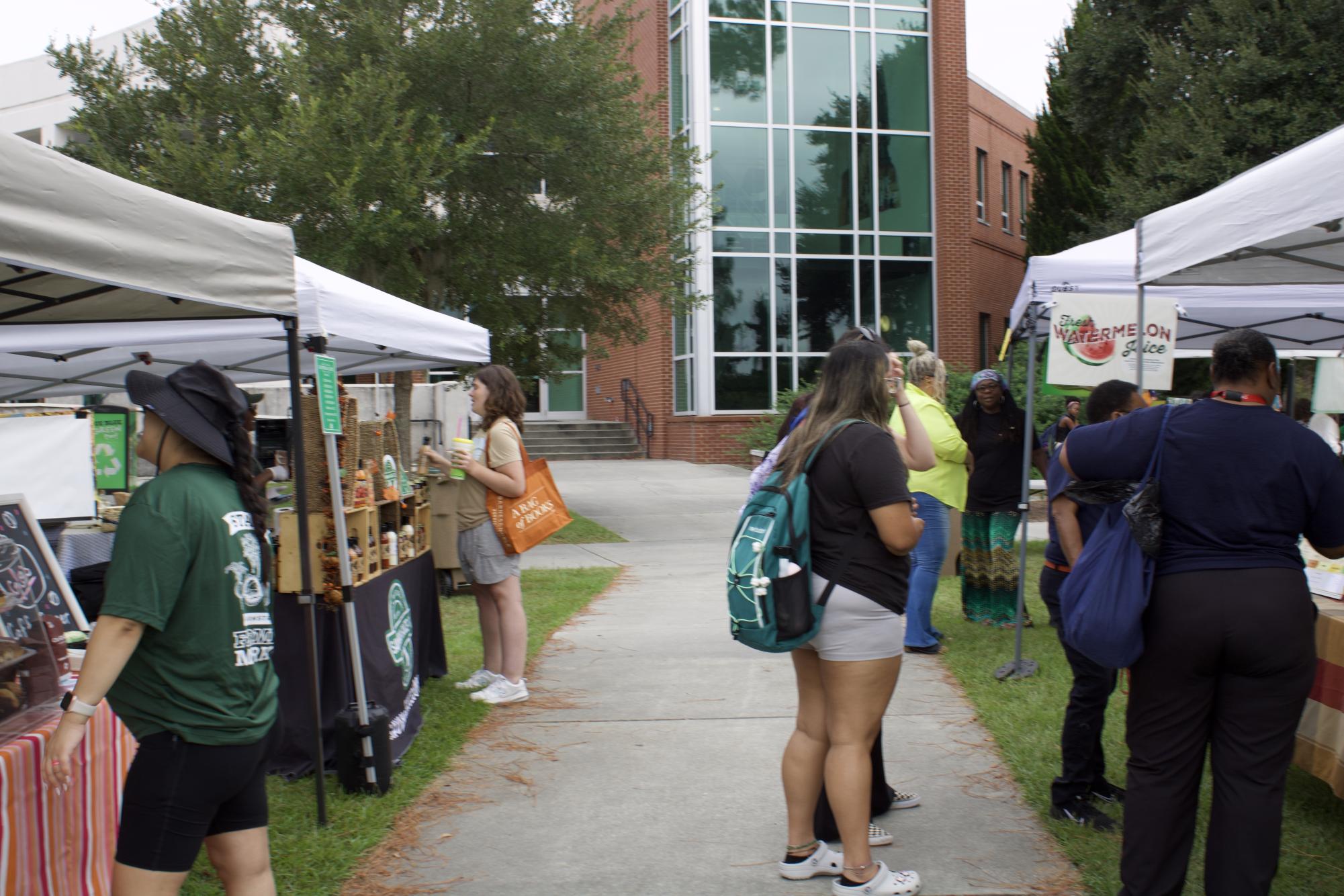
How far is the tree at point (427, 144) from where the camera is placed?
11.4 meters

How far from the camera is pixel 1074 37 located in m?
19.4

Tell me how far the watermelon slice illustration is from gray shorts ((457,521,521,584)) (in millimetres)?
3470

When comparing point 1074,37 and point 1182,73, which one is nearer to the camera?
point 1182,73

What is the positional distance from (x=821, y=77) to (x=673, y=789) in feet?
67.9

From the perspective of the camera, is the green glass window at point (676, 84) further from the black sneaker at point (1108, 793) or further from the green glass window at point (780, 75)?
the black sneaker at point (1108, 793)

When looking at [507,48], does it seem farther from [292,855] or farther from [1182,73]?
[292,855]

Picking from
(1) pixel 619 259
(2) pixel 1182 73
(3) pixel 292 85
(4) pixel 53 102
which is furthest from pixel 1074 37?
(4) pixel 53 102

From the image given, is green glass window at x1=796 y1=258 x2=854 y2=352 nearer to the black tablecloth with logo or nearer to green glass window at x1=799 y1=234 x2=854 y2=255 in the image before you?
green glass window at x1=799 y1=234 x2=854 y2=255

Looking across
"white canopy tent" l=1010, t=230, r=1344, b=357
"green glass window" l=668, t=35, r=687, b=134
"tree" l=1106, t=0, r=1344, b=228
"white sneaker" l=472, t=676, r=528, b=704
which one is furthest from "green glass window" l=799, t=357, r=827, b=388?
"white sneaker" l=472, t=676, r=528, b=704

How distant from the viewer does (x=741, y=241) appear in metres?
22.6

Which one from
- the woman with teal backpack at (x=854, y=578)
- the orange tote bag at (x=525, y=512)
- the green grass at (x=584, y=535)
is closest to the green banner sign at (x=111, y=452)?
the orange tote bag at (x=525, y=512)

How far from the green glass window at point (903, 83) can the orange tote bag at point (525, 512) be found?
64.5 feet

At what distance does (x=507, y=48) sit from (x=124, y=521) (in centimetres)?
1128

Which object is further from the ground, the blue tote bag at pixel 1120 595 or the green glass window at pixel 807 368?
the green glass window at pixel 807 368
